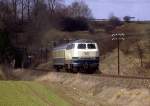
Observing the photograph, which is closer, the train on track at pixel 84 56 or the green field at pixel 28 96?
the green field at pixel 28 96

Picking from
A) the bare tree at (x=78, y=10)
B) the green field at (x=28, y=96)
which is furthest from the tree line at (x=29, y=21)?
the green field at (x=28, y=96)

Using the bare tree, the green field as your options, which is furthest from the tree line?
the green field

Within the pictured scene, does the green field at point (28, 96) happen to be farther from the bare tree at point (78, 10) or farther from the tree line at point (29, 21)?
the bare tree at point (78, 10)

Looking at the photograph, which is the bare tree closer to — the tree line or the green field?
the tree line

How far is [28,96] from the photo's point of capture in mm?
30891

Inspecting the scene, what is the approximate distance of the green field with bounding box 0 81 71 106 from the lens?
27.0 metres

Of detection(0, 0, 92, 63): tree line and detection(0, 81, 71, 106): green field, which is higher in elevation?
detection(0, 0, 92, 63): tree line

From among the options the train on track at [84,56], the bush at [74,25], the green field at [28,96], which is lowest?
the green field at [28,96]

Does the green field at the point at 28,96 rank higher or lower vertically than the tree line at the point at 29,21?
lower

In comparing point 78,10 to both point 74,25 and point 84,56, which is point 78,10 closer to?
point 74,25

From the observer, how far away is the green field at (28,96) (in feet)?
88.6

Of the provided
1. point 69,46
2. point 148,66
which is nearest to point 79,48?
point 69,46

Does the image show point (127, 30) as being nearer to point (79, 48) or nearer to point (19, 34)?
point (19, 34)

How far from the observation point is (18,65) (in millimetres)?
84062
